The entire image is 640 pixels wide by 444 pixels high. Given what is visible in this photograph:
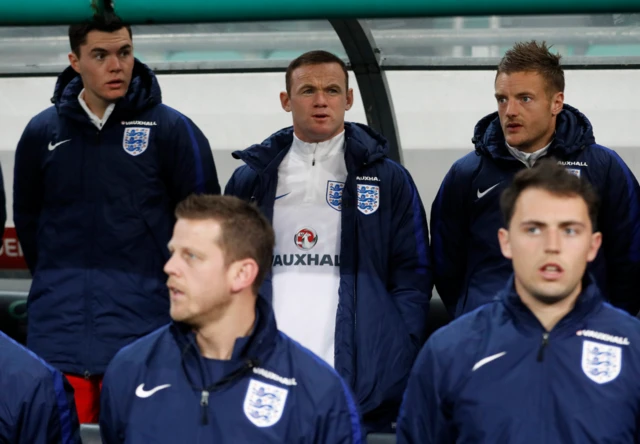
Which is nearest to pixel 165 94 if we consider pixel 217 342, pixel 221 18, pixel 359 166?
pixel 359 166

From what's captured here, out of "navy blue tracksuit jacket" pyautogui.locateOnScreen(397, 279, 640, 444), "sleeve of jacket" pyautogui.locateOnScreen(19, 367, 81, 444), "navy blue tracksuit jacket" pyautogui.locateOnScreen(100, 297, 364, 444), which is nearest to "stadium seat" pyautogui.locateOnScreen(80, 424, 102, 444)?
"sleeve of jacket" pyautogui.locateOnScreen(19, 367, 81, 444)

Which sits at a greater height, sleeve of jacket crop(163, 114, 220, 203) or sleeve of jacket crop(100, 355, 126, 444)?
sleeve of jacket crop(163, 114, 220, 203)

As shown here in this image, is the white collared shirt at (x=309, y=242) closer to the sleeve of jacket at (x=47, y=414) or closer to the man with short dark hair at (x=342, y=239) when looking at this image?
the man with short dark hair at (x=342, y=239)

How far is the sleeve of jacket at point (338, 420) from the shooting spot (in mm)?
2924

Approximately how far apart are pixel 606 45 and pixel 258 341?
351 cm

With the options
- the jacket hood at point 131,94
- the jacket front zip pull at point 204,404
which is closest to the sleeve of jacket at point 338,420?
the jacket front zip pull at point 204,404

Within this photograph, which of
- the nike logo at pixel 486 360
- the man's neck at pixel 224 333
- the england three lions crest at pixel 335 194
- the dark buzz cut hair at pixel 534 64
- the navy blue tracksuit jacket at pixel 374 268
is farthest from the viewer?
the england three lions crest at pixel 335 194

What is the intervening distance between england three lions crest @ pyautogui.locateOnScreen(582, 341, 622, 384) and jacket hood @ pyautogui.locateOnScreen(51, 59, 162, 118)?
2.05 meters

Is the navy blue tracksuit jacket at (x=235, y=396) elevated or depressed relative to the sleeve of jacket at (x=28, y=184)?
depressed

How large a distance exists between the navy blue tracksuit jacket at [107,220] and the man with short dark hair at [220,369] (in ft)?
3.25

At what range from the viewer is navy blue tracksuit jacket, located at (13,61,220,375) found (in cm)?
407

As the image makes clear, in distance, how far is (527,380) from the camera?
9.37ft

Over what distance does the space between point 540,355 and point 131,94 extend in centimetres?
202

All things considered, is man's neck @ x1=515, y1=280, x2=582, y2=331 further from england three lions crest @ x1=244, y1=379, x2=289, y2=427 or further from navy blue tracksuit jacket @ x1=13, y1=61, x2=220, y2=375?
navy blue tracksuit jacket @ x1=13, y1=61, x2=220, y2=375
